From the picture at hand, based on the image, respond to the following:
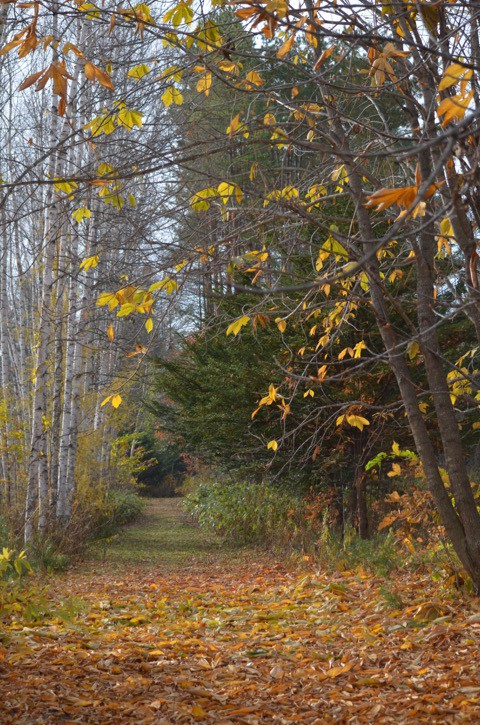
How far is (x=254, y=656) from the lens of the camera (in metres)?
3.97

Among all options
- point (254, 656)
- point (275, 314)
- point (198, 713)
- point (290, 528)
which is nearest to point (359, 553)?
point (275, 314)

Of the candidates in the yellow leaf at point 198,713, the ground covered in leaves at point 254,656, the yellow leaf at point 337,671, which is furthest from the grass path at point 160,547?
the yellow leaf at point 198,713

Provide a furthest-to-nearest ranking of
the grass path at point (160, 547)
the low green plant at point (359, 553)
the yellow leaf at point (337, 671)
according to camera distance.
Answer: the grass path at point (160, 547) < the low green plant at point (359, 553) < the yellow leaf at point (337, 671)

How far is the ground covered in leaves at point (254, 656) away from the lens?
297 centimetres

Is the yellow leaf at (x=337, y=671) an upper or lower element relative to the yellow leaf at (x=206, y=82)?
lower

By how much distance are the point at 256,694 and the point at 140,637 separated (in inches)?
56.3

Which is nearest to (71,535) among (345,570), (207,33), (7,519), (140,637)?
(7,519)

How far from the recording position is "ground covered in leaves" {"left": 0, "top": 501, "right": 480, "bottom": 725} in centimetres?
297

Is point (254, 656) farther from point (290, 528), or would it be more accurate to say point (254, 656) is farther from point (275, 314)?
point (290, 528)

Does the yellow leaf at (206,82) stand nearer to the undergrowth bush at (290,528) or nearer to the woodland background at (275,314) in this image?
the woodland background at (275,314)

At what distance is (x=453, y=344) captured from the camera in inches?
349

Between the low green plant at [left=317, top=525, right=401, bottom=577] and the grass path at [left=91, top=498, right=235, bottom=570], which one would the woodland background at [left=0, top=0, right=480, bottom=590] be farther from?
the grass path at [left=91, top=498, right=235, bottom=570]

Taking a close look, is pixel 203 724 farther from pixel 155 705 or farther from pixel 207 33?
pixel 207 33

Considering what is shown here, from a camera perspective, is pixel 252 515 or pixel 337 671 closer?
pixel 337 671
